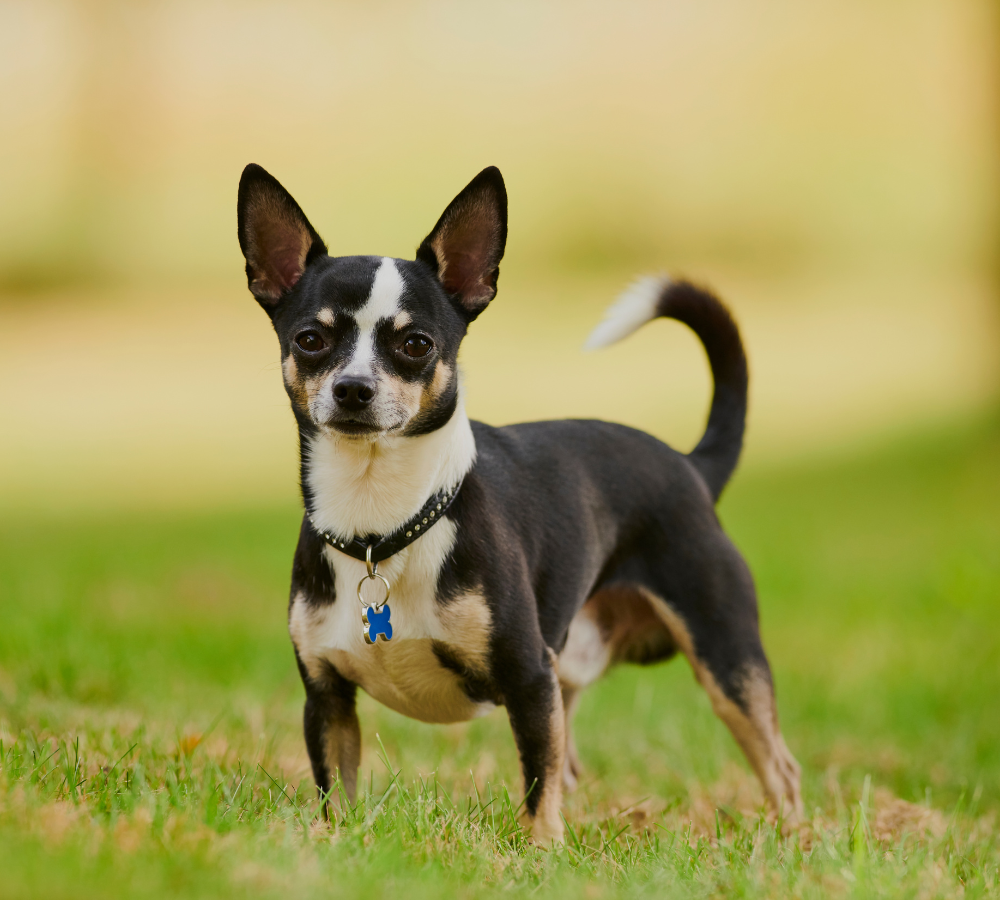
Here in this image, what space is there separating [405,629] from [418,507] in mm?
325

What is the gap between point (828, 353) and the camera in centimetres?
1762

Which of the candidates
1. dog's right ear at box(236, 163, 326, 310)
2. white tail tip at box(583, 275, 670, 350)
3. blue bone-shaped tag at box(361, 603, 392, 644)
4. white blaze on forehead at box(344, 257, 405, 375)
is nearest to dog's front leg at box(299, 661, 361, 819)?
blue bone-shaped tag at box(361, 603, 392, 644)

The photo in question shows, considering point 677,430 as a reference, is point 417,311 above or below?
above

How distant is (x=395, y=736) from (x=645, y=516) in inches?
65.8

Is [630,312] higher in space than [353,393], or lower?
higher

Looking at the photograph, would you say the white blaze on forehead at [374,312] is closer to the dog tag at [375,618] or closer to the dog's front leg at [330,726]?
the dog tag at [375,618]

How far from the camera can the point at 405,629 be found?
3031mm

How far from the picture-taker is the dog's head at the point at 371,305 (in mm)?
2986

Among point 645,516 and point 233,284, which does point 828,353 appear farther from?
point 645,516

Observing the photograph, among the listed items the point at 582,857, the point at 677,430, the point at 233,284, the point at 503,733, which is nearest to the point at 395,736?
the point at 503,733

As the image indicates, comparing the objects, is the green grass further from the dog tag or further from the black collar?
the black collar

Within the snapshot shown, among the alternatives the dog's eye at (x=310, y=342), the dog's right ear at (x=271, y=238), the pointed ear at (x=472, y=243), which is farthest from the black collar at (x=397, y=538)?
the dog's right ear at (x=271, y=238)

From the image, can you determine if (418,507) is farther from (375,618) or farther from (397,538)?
(375,618)

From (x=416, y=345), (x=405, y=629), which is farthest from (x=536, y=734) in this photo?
(x=416, y=345)
